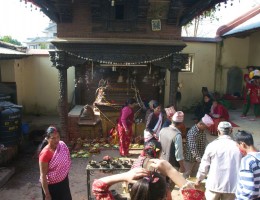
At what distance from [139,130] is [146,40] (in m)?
3.36

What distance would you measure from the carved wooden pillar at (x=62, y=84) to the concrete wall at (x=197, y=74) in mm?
6070

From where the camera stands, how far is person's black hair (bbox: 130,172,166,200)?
2.28 metres

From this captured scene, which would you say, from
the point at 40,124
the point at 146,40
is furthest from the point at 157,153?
the point at 40,124

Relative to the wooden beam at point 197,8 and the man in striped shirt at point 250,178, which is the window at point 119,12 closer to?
the wooden beam at point 197,8

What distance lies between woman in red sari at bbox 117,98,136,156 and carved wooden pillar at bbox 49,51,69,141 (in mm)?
2050

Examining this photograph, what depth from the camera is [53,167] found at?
4496mm

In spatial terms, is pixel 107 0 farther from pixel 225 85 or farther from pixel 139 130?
pixel 225 85

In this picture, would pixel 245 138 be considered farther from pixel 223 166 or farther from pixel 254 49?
pixel 254 49

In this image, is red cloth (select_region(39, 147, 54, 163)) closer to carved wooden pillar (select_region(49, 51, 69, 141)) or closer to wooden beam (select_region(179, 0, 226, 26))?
carved wooden pillar (select_region(49, 51, 69, 141))

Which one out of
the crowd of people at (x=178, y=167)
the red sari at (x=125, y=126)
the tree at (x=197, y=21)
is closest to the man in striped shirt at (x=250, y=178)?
the crowd of people at (x=178, y=167)

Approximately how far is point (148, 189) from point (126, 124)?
638cm

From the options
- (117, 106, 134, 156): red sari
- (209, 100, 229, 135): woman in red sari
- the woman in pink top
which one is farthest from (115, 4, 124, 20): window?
the woman in pink top

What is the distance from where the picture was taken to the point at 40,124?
12922 millimetres

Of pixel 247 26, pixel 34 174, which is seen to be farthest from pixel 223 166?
pixel 247 26
